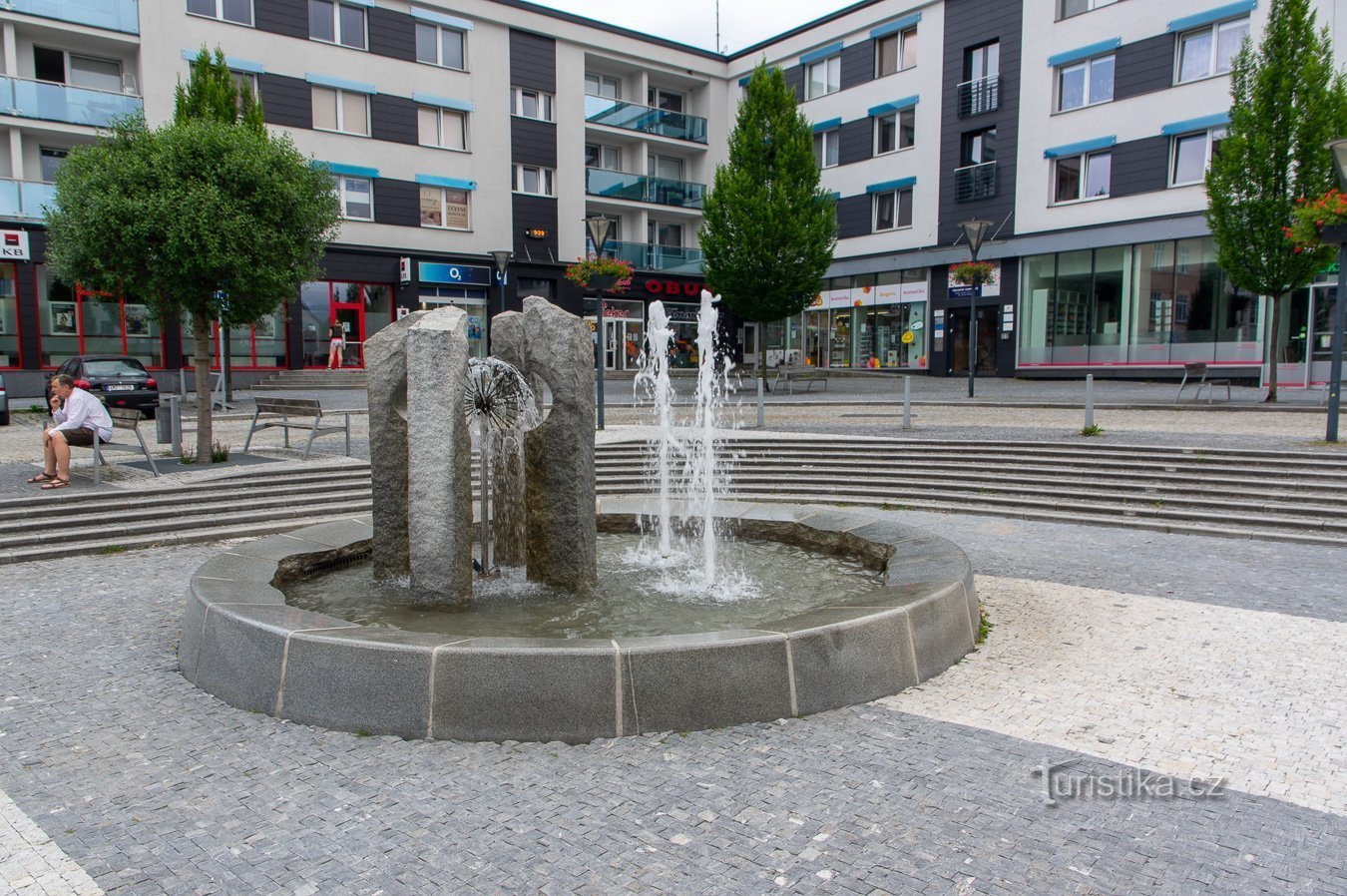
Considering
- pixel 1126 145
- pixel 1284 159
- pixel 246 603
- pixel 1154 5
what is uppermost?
pixel 1154 5

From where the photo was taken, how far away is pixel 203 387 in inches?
475


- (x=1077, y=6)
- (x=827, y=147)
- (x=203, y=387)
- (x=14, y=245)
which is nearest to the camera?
(x=203, y=387)

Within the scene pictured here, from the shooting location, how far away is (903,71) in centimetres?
3338

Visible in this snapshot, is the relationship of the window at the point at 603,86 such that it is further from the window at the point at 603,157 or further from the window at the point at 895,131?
the window at the point at 895,131

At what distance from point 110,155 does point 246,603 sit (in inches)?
369

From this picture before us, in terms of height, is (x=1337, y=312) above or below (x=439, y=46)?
below

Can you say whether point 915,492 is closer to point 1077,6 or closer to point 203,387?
point 203,387

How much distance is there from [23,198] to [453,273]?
12584 millimetres

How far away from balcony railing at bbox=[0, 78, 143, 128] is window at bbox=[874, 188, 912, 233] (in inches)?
989

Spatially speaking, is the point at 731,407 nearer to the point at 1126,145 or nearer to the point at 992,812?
the point at 1126,145

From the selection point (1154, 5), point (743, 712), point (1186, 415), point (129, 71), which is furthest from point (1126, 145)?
point (129, 71)

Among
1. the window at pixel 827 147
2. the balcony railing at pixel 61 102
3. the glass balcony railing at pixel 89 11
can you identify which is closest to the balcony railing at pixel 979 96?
the window at pixel 827 147

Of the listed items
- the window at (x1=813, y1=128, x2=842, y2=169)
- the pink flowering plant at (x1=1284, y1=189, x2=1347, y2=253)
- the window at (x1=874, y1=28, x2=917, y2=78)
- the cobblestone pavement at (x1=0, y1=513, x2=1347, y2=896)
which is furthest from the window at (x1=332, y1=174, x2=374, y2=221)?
the cobblestone pavement at (x1=0, y1=513, x2=1347, y2=896)

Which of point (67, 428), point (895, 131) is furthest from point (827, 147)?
point (67, 428)
